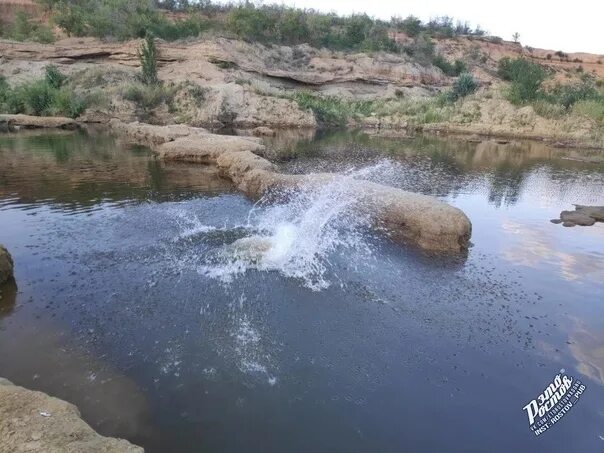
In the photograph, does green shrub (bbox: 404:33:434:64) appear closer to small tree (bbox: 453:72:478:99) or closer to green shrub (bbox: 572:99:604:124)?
small tree (bbox: 453:72:478:99)

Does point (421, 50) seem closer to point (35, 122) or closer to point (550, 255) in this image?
point (35, 122)

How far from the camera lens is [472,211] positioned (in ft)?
36.9

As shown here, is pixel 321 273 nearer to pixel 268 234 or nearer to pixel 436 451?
pixel 268 234

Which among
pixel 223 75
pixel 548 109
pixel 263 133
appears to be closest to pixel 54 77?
pixel 223 75

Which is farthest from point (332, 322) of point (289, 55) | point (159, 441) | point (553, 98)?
point (289, 55)

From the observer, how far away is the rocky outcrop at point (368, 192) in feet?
27.7

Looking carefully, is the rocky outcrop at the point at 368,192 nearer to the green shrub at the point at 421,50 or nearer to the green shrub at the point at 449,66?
the green shrub at the point at 421,50

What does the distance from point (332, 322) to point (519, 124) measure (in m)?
31.6

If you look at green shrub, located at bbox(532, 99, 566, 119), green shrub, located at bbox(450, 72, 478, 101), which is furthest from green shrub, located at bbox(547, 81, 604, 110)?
green shrub, located at bbox(450, 72, 478, 101)

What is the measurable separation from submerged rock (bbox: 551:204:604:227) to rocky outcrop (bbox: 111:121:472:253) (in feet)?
11.7

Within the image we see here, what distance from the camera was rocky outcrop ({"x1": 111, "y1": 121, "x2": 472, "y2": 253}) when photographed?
845 cm

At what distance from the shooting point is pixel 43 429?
2.89 meters

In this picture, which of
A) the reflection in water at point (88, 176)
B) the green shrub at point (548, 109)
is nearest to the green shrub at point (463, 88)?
the green shrub at point (548, 109)

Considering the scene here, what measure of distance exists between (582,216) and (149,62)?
31.7 metres
